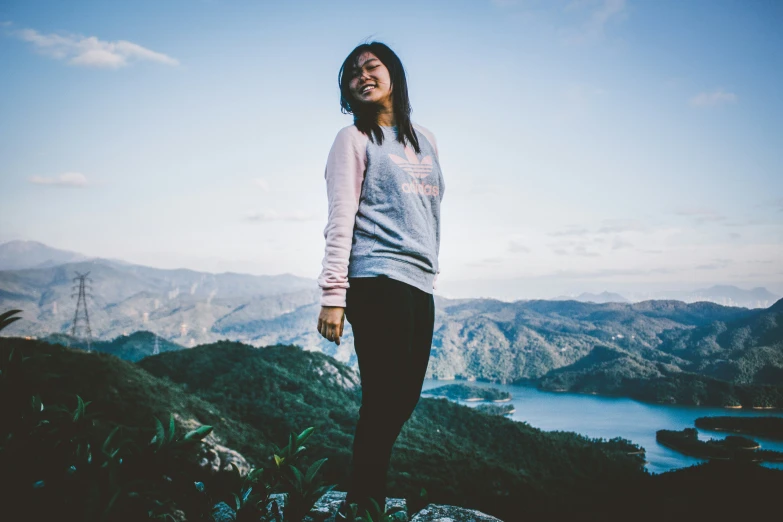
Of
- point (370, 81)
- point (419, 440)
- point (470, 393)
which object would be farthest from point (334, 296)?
point (470, 393)

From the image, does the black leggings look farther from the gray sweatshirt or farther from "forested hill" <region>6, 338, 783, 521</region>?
"forested hill" <region>6, 338, 783, 521</region>

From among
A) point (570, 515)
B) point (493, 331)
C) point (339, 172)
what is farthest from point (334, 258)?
point (493, 331)

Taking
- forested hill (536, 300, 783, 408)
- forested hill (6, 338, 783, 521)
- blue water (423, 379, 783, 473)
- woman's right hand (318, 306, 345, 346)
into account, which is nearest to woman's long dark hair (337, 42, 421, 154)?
woman's right hand (318, 306, 345, 346)

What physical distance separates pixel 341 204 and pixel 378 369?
75 centimetres

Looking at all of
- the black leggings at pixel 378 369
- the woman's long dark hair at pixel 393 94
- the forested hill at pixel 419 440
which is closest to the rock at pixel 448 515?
the black leggings at pixel 378 369

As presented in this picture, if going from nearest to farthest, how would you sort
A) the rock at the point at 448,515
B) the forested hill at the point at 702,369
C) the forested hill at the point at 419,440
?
the rock at the point at 448,515 → the forested hill at the point at 419,440 → the forested hill at the point at 702,369

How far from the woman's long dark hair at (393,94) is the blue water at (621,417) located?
80.4m

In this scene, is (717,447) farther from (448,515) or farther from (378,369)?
(378,369)

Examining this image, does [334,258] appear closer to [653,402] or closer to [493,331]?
[653,402]

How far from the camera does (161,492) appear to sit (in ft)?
3.11

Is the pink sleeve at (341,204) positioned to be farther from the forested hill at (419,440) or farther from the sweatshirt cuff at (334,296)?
the forested hill at (419,440)

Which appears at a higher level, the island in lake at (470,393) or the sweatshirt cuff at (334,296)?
the sweatshirt cuff at (334,296)

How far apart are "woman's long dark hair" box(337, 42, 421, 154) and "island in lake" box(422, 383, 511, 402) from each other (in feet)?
410

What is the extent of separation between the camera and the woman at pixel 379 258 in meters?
1.82
